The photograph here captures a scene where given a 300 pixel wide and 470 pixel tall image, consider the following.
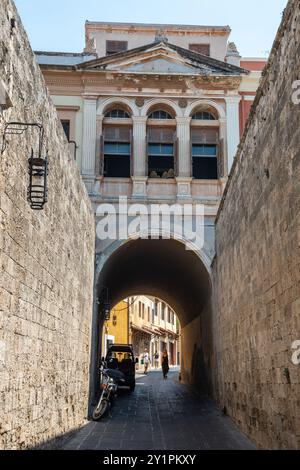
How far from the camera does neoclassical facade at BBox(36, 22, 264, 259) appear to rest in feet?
53.1

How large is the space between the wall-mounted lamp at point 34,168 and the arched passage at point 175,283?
8348mm

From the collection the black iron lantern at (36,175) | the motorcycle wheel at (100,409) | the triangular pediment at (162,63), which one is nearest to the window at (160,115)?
the triangular pediment at (162,63)

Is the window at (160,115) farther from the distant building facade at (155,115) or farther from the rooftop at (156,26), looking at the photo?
the rooftop at (156,26)

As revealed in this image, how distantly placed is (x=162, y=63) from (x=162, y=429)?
422 inches

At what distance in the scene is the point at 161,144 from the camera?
54.5 ft

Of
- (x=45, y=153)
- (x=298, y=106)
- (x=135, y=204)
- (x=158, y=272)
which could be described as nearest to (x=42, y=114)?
(x=45, y=153)

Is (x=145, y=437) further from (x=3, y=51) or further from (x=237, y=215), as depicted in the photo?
(x=3, y=51)

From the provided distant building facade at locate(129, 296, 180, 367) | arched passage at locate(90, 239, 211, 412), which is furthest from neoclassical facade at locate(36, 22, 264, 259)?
distant building facade at locate(129, 296, 180, 367)

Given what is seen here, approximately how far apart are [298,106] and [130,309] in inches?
1218

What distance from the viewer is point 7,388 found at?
5324 millimetres

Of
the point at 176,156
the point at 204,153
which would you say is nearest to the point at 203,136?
the point at 204,153

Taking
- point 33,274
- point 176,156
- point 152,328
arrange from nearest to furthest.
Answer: point 33,274 → point 176,156 → point 152,328

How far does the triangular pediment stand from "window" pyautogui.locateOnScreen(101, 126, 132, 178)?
1.80 m

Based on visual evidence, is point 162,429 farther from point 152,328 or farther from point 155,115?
point 152,328
